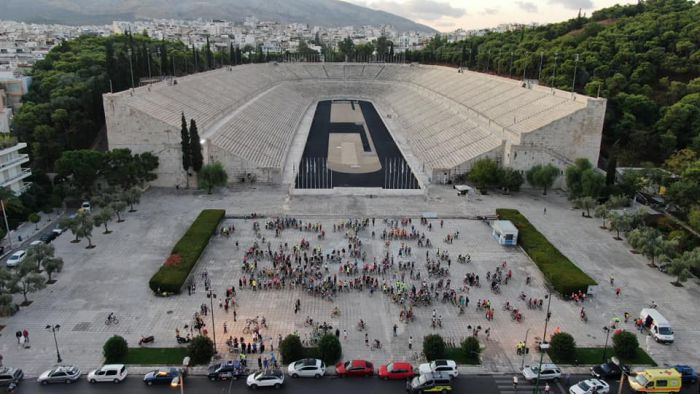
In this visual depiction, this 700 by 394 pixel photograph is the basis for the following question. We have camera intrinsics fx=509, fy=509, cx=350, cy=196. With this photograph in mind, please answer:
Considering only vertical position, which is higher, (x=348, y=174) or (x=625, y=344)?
(x=348, y=174)

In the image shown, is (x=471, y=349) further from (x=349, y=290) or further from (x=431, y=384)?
(x=349, y=290)

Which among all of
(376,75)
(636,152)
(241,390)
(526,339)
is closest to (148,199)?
(241,390)

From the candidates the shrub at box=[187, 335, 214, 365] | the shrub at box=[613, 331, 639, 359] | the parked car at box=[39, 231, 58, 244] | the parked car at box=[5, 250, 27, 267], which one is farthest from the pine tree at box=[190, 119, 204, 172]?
the shrub at box=[613, 331, 639, 359]

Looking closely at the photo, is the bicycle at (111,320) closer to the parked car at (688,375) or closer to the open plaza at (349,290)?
the open plaza at (349,290)

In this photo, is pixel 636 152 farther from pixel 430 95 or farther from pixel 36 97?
pixel 36 97

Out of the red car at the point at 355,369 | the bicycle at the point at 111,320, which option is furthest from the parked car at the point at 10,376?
the red car at the point at 355,369

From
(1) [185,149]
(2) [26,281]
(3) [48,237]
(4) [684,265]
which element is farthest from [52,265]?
(4) [684,265]
